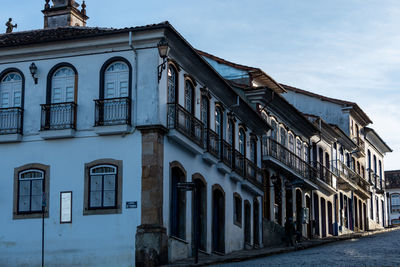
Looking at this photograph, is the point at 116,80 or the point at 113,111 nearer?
the point at 113,111

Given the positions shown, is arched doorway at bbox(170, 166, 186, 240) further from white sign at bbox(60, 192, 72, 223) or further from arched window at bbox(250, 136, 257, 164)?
arched window at bbox(250, 136, 257, 164)

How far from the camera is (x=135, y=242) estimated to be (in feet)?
77.8

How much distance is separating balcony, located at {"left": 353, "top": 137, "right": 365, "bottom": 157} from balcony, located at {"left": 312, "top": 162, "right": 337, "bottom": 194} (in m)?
8.48

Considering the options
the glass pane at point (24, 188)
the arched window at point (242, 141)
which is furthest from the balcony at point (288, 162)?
the glass pane at point (24, 188)

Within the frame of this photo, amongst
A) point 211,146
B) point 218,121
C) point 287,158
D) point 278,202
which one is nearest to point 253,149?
point 287,158

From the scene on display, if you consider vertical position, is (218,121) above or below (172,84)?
below

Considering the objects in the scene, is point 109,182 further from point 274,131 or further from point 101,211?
point 274,131

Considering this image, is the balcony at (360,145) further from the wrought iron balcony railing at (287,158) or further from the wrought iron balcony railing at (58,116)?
the wrought iron balcony railing at (58,116)

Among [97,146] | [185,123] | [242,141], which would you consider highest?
[242,141]

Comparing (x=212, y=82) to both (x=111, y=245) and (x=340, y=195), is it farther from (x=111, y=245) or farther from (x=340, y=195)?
(x=340, y=195)

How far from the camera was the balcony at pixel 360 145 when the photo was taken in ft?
179

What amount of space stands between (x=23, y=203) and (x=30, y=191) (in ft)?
1.45

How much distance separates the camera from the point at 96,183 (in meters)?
24.6

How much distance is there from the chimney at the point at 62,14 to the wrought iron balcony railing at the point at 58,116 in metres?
7.61
